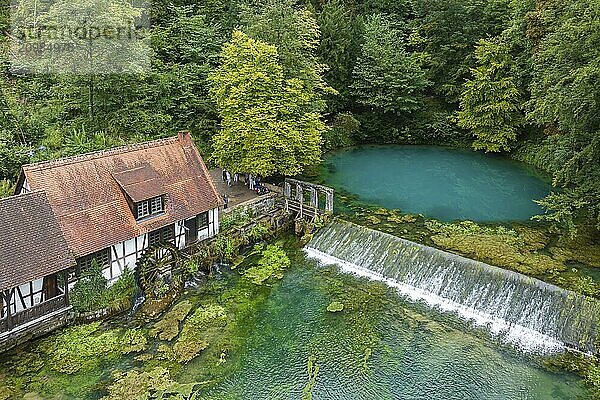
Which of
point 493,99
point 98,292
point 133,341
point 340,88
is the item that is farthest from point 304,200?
point 493,99

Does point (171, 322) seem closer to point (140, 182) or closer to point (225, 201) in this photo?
point (140, 182)

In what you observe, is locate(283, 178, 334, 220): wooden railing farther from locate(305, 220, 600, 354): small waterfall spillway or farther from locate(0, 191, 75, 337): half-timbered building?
locate(0, 191, 75, 337): half-timbered building

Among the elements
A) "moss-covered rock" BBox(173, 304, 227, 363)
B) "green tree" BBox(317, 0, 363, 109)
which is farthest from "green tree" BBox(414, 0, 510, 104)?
"moss-covered rock" BBox(173, 304, 227, 363)

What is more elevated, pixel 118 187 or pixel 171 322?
pixel 118 187

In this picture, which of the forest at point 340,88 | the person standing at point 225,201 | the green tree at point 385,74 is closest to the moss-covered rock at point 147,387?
the forest at point 340,88

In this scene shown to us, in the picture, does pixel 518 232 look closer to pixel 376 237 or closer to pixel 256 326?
pixel 376 237
